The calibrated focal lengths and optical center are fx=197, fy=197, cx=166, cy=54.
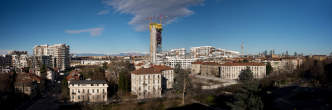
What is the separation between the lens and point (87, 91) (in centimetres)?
3055

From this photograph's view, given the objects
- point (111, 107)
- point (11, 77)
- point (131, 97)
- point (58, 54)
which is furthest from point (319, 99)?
point (58, 54)

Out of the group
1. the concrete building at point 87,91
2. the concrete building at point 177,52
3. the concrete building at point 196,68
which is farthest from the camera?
the concrete building at point 177,52

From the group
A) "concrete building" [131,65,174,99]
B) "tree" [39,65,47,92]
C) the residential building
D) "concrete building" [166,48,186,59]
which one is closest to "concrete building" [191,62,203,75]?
the residential building

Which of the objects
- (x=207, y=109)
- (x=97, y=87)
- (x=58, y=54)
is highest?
(x=58, y=54)

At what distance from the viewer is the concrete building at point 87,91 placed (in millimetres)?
30328

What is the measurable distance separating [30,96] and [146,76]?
20.2m

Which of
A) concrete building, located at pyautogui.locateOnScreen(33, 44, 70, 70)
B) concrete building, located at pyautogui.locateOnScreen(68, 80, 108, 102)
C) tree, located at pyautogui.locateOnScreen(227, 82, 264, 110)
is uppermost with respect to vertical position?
concrete building, located at pyautogui.locateOnScreen(33, 44, 70, 70)

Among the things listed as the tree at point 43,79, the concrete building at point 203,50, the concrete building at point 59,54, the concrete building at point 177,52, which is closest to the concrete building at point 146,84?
the tree at point 43,79

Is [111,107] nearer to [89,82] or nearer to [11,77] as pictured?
[89,82]

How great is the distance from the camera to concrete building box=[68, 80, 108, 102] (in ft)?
99.5

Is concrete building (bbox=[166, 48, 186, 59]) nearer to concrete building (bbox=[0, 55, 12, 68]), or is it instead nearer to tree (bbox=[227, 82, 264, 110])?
concrete building (bbox=[0, 55, 12, 68])

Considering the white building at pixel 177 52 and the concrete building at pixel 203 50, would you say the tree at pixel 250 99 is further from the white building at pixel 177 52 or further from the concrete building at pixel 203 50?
the concrete building at pixel 203 50

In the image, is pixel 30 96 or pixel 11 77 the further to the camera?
pixel 11 77

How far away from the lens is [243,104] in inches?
671
